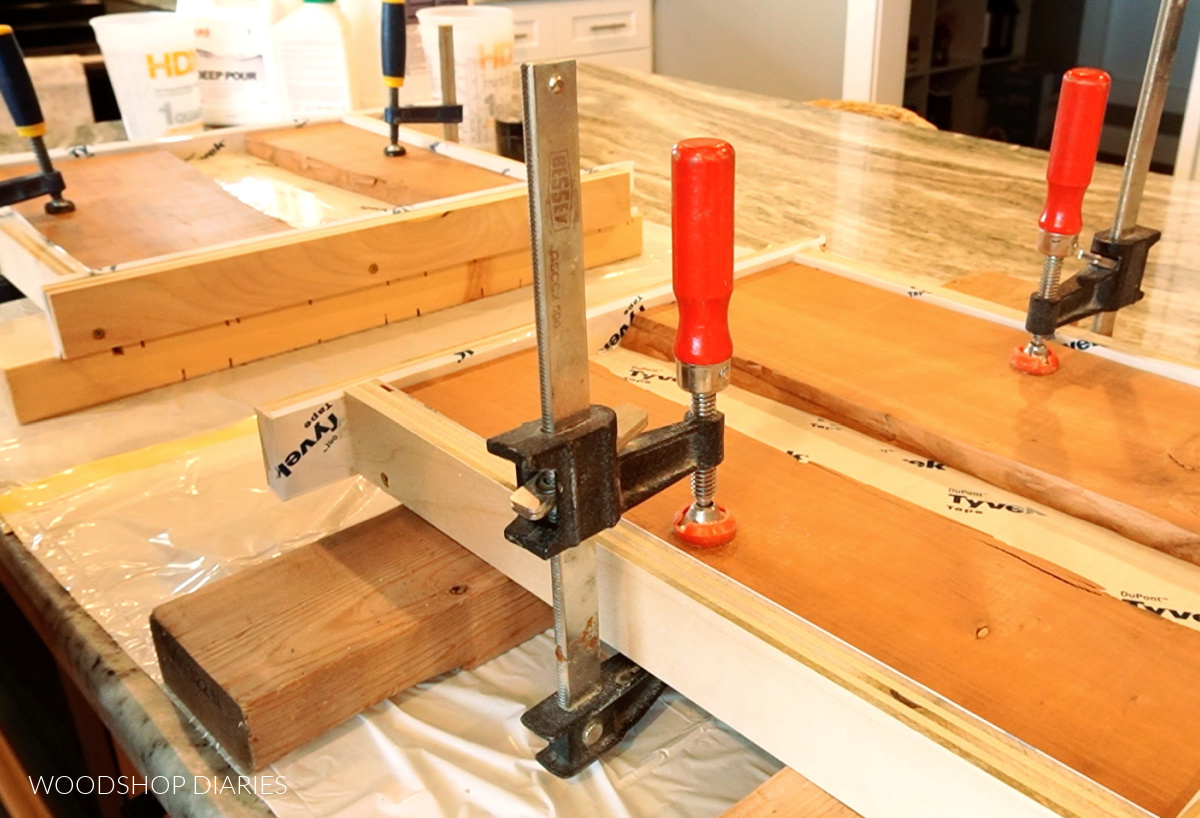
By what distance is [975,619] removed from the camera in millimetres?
578

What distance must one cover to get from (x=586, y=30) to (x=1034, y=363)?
340cm

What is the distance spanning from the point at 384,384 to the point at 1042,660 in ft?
1.72

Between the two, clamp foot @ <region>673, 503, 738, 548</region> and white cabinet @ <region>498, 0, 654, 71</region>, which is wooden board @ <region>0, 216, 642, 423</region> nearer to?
clamp foot @ <region>673, 503, 738, 548</region>

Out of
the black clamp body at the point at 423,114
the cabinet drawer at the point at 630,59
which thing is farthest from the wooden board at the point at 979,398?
the cabinet drawer at the point at 630,59

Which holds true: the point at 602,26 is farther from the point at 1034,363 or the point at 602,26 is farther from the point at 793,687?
the point at 793,687

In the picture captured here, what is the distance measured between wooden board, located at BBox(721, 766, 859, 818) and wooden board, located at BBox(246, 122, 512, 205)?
0.96 m

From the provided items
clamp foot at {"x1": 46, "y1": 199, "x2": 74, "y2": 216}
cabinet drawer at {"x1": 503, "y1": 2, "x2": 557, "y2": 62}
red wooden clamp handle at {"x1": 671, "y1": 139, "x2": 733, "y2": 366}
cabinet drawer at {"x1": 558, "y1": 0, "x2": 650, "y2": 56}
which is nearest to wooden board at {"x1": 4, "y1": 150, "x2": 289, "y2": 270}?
clamp foot at {"x1": 46, "y1": 199, "x2": 74, "y2": 216}

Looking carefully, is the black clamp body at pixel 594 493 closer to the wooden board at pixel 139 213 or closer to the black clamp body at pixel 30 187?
the wooden board at pixel 139 213

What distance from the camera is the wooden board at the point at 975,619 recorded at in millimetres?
496

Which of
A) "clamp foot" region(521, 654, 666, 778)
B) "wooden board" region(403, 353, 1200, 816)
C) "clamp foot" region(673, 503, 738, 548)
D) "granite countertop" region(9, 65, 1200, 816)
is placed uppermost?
"clamp foot" region(673, 503, 738, 548)

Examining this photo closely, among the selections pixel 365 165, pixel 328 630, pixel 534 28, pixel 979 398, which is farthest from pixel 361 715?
pixel 534 28

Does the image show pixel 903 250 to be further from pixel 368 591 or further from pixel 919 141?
pixel 368 591

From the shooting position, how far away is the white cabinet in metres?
3.69

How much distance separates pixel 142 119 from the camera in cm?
169
